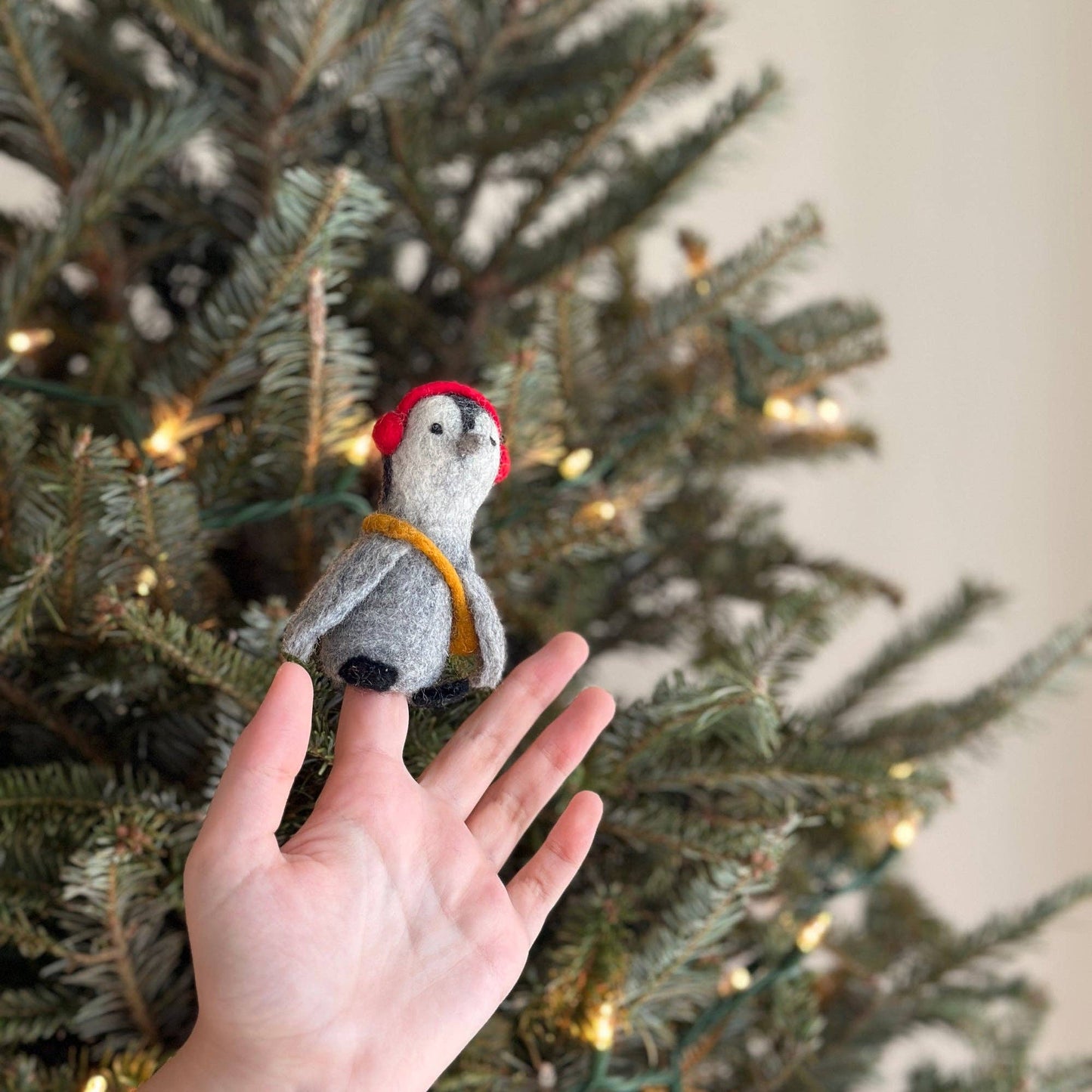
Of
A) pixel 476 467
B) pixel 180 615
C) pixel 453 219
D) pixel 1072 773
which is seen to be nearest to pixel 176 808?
pixel 180 615

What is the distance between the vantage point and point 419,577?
0.39 m

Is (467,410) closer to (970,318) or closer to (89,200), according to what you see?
(89,200)

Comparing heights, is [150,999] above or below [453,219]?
below

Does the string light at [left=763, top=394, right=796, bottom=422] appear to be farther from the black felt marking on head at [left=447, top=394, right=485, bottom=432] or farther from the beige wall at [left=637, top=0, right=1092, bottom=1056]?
the beige wall at [left=637, top=0, right=1092, bottom=1056]

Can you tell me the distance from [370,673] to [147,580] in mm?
152

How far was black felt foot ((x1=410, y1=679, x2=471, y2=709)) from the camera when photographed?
1.35 ft

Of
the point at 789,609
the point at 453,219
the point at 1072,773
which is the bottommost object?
the point at 1072,773

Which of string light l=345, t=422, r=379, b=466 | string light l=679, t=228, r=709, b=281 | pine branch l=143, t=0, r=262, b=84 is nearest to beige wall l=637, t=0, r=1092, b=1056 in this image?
string light l=679, t=228, r=709, b=281

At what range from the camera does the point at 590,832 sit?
444 millimetres

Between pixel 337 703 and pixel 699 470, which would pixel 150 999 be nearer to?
pixel 337 703

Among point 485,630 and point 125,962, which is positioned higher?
point 485,630

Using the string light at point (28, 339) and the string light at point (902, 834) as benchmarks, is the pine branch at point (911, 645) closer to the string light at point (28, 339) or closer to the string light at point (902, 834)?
the string light at point (902, 834)

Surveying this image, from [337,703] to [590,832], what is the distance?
0.40 feet

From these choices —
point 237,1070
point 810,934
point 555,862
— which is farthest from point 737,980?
point 237,1070
